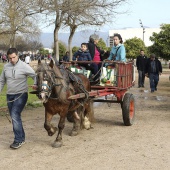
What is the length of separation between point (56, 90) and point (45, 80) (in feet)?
1.40

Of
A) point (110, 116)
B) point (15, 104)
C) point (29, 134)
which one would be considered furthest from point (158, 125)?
point (15, 104)

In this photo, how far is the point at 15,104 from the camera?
267 inches

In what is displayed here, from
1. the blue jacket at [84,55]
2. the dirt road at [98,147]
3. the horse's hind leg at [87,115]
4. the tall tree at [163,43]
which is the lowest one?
the dirt road at [98,147]

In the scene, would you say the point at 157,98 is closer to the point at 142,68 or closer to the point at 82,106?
the point at 142,68

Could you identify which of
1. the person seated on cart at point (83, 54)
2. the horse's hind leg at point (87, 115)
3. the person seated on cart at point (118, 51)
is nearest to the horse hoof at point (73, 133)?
the horse's hind leg at point (87, 115)

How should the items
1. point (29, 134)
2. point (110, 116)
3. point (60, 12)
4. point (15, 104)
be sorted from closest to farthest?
point (15, 104)
point (29, 134)
point (110, 116)
point (60, 12)

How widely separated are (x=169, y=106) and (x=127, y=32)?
85.6m

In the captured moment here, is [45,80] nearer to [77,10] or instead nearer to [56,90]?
[56,90]

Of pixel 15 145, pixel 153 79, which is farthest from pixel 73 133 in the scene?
pixel 153 79

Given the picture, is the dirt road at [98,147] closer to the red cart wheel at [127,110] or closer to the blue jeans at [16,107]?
the red cart wheel at [127,110]

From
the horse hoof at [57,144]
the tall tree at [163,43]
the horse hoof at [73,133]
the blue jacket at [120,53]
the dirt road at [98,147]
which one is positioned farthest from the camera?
the tall tree at [163,43]

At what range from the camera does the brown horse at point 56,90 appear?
252 inches

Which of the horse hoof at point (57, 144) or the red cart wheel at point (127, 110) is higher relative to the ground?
the red cart wheel at point (127, 110)

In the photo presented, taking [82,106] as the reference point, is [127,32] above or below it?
above
